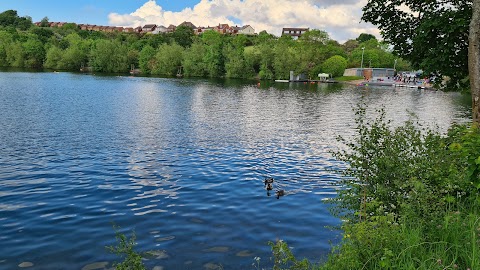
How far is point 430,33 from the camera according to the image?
15445mm

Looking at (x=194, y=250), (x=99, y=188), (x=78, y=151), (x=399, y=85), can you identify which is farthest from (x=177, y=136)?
(x=399, y=85)

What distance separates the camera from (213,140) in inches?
1209

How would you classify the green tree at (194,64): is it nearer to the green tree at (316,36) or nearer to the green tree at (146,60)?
the green tree at (146,60)

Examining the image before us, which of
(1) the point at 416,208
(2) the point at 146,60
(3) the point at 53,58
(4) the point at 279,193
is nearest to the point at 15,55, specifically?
(3) the point at 53,58

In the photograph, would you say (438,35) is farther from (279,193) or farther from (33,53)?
(33,53)

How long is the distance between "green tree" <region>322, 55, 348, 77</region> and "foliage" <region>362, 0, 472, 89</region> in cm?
14375

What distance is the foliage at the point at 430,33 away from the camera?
14.7 metres

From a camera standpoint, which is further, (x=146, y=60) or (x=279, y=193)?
(x=146, y=60)

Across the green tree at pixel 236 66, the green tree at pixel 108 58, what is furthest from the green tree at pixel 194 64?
the green tree at pixel 108 58

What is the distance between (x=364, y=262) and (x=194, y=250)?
6.09 metres

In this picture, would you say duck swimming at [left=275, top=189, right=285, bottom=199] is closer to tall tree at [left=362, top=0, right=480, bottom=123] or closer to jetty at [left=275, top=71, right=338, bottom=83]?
tall tree at [left=362, top=0, right=480, bottom=123]

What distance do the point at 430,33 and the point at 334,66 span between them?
14735 centimetres

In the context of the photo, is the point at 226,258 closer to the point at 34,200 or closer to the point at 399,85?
the point at 34,200

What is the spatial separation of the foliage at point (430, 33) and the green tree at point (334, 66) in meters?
144
